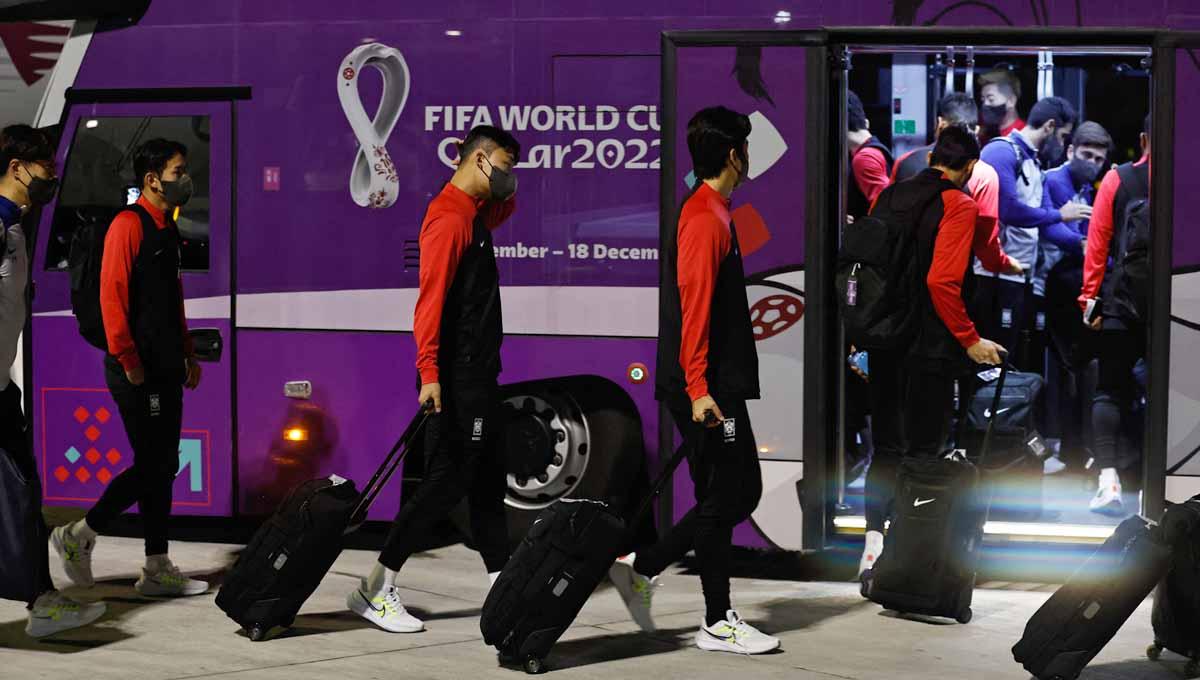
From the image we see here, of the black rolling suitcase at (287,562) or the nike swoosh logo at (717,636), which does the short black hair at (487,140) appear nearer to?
the black rolling suitcase at (287,562)

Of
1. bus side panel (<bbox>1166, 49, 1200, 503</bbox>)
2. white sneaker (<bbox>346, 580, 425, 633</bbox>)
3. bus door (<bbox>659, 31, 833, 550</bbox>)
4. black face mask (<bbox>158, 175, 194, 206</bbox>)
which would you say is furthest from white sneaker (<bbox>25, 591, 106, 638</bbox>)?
bus side panel (<bbox>1166, 49, 1200, 503</bbox>)

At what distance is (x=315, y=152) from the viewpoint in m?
7.88

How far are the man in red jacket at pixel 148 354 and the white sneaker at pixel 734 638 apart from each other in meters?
2.27

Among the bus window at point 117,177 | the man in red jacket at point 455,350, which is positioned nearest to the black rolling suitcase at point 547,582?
the man in red jacket at point 455,350

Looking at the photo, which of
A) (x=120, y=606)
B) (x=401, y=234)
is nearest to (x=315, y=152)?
Result: (x=401, y=234)

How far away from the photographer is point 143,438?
6.99 m

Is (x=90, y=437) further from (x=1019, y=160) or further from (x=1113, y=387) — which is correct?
(x=1019, y=160)

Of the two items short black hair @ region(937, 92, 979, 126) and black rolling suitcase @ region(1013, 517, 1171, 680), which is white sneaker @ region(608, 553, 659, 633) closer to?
black rolling suitcase @ region(1013, 517, 1171, 680)

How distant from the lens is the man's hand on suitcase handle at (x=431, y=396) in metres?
6.29

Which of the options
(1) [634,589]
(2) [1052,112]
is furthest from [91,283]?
(2) [1052,112]

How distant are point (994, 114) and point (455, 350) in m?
4.46

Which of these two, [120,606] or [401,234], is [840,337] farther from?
[120,606]

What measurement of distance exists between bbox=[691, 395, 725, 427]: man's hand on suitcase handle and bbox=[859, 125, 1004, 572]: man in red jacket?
143cm

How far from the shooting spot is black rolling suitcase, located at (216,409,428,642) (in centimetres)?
635
